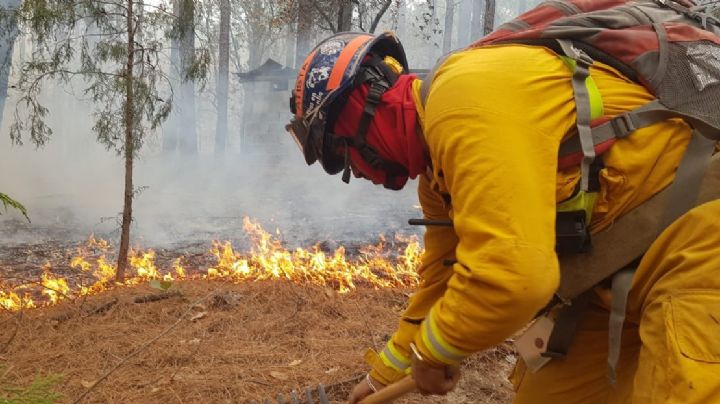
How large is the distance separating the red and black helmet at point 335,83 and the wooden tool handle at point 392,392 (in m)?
0.90

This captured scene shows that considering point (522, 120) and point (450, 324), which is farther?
point (450, 324)

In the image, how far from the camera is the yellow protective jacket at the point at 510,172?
1605mm

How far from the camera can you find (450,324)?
1.79 meters

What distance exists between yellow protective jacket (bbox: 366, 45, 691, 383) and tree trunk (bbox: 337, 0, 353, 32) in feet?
36.6

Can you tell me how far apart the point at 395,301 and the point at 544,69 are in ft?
16.1

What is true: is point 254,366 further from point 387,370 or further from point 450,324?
point 450,324

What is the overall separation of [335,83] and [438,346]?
3.42ft

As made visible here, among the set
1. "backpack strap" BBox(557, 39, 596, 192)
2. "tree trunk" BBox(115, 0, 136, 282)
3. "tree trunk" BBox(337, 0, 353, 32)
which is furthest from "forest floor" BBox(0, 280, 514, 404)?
"tree trunk" BBox(337, 0, 353, 32)

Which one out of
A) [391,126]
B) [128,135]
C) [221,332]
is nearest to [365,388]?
[391,126]

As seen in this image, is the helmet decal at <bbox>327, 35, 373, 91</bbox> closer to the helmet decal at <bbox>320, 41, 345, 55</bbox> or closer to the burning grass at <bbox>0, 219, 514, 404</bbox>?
the helmet decal at <bbox>320, 41, 345, 55</bbox>

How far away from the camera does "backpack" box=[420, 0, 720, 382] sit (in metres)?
1.77

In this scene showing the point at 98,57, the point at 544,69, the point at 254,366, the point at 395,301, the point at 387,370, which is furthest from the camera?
the point at 98,57

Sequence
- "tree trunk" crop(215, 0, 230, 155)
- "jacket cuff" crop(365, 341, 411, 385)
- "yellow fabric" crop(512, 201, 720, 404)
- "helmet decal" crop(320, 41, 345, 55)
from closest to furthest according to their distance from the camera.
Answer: "yellow fabric" crop(512, 201, 720, 404) → "helmet decal" crop(320, 41, 345, 55) → "jacket cuff" crop(365, 341, 411, 385) → "tree trunk" crop(215, 0, 230, 155)

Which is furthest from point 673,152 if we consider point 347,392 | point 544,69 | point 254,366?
point 254,366
